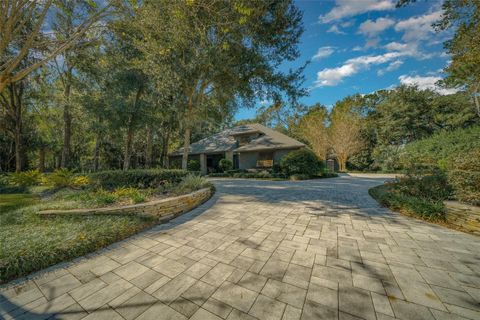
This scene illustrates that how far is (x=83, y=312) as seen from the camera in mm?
1769

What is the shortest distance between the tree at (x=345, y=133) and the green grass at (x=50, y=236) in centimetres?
2587

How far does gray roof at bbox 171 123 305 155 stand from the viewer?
17.7 meters

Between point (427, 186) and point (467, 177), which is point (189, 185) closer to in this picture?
point (467, 177)

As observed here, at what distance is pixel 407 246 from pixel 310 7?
32.5ft

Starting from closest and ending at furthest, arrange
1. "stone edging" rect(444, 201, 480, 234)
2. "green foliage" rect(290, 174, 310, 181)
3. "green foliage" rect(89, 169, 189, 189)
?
"stone edging" rect(444, 201, 480, 234), "green foliage" rect(89, 169, 189, 189), "green foliage" rect(290, 174, 310, 181)

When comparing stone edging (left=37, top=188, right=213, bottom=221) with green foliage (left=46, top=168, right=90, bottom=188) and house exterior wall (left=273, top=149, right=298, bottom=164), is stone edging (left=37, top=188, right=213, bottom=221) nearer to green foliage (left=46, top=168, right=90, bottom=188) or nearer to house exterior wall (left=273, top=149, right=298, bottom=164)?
green foliage (left=46, top=168, right=90, bottom=188)

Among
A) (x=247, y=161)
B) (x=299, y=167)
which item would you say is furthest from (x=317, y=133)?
(x=299, y=167)

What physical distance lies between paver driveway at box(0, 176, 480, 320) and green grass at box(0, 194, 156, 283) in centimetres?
28

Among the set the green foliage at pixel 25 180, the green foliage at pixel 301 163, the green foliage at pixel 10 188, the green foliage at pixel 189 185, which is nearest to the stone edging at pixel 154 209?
the green foliage at pixel 189 185

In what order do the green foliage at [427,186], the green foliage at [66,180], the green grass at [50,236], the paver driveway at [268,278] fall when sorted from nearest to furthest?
1. the paver driveway at [268,278]
2. the green grass at [50,236]
3. the green foliage at [427,186]
4. the green foliage at [66,180]

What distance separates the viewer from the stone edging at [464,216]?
3741mm

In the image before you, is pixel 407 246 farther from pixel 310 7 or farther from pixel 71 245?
pixel 310 7

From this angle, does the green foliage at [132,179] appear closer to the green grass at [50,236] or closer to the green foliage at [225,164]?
the green grass at [50,236]

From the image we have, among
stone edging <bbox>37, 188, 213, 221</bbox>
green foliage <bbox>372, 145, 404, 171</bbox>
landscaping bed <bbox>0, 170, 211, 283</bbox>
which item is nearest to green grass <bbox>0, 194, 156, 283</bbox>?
landscaping bed <bbox>0, 170, 211, 283</bbox>
